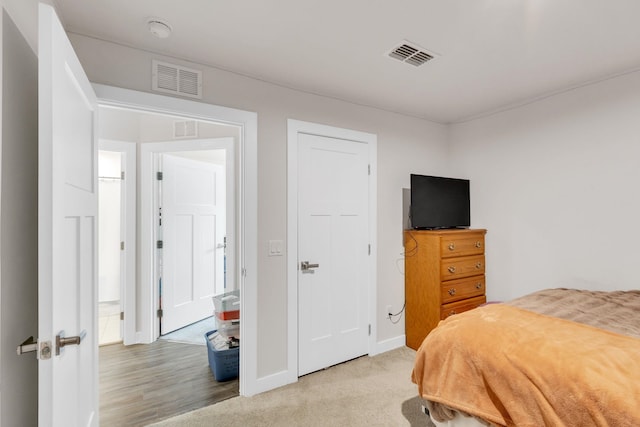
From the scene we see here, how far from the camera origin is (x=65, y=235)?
111 centimetres

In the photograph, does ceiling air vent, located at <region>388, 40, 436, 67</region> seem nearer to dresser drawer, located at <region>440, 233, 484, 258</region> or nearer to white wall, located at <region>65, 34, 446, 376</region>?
white wall, located at <region>65, 34, 446, 376</region>

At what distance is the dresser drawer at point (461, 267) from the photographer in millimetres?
2836

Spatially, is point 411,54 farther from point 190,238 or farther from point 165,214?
point 190,238

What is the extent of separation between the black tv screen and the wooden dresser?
169 mm

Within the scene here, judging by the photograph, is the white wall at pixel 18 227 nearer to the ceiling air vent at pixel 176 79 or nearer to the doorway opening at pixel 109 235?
the ceiling air vent at pixel 176 79

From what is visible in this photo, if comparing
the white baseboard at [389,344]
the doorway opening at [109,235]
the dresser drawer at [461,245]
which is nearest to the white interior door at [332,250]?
the white baseboard at [389,344]

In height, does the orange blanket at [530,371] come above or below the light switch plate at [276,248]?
below

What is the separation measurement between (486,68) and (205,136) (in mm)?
2745

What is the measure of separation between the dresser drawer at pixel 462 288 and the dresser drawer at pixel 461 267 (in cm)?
5

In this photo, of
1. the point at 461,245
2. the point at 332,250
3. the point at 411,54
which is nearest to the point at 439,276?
the point at 461,245

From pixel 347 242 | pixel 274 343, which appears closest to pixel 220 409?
pixel 274 343

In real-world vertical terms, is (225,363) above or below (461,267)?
below

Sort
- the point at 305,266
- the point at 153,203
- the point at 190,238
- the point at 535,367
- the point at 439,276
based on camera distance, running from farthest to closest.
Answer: the point at 190,238, the point at 153,203, the point at 439,276, the point at 305,266, the point at 535,367

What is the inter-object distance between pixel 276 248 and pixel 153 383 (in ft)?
4.94
